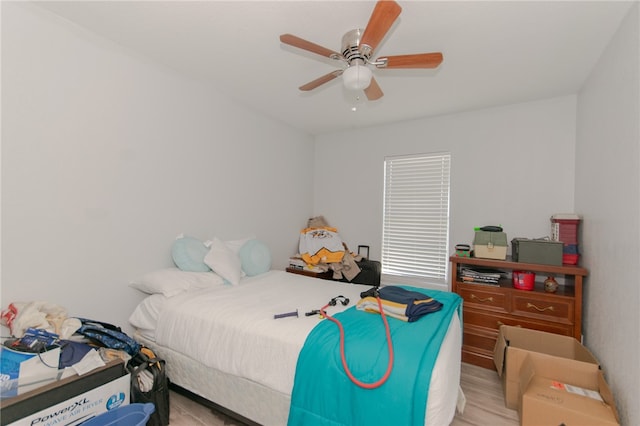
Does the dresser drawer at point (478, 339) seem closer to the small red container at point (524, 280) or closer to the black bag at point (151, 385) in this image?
the small red container at point (524, 280)

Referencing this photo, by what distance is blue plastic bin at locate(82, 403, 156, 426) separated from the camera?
148 centimetres

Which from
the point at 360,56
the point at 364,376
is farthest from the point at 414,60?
the point at 364,376

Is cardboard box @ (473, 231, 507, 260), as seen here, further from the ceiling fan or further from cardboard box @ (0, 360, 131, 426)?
cardboard box @ (0, 360, 131, 426)

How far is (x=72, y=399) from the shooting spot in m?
1.46

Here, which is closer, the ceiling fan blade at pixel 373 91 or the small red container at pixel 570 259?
the ceiling fan blade at pixel 373 91

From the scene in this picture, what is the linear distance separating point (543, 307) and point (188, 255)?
3217 mm

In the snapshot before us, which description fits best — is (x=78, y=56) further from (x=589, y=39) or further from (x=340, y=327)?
(x=589, y=39)

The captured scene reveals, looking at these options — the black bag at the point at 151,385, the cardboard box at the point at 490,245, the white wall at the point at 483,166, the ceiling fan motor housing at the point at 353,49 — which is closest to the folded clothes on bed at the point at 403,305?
the cardboard box at the point at 490,245

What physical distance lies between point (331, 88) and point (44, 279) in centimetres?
273

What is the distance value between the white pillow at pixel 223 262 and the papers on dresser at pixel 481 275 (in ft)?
7.44

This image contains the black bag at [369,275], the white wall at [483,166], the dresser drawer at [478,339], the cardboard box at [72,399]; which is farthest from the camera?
the black bag at [369,275]

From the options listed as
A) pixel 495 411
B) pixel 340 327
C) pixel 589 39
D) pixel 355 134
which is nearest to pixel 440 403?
pixel 340 327

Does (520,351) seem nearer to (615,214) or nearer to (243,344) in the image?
(615,214)

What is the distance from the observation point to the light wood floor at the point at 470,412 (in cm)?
193
